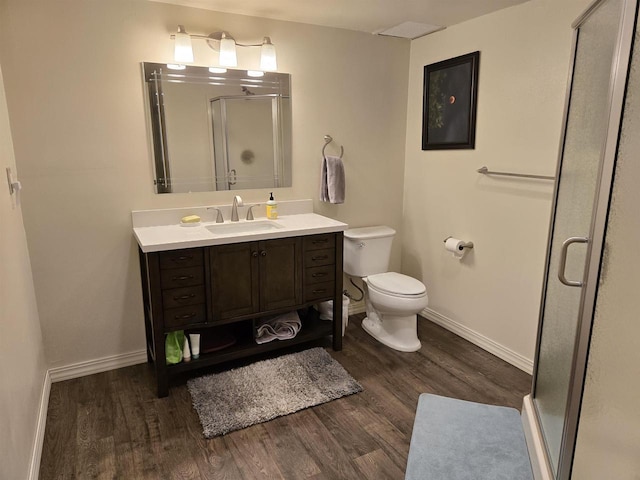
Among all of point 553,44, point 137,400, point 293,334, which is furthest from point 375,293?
point 553,44

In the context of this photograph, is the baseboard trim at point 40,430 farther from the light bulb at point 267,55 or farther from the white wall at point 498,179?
the white wall at point 498,179

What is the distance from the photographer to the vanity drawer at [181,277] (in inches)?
88.3

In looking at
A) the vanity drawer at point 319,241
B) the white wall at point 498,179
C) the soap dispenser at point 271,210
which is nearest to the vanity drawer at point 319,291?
the vanity drawer at point 319,241

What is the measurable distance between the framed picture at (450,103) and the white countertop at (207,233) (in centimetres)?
102

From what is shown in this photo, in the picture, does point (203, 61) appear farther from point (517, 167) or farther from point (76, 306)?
point (517, 167)

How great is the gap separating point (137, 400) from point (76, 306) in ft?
2.20

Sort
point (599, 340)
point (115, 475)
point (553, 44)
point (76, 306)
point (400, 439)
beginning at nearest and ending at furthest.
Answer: point (599, 340) → point (115, 475) → point (400, 439) → point (553, 44) → point (76, 306)

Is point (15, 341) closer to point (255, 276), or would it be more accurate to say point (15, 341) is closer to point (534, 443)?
point (255, 276)

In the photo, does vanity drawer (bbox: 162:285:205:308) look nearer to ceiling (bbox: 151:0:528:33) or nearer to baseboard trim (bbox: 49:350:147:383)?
baseboard trim (bbox: 49:350:147:383)

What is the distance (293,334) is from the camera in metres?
2.75

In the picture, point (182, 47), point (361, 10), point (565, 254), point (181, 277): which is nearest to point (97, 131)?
point (182, 47)

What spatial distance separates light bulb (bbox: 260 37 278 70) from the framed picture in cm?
114

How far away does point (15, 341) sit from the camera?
68.3 inches

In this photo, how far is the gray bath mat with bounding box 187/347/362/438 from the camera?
2176mm
